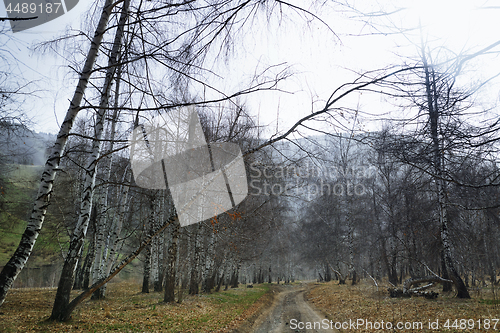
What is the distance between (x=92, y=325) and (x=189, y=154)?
221 inches

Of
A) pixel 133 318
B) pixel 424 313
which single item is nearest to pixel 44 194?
pixel 133 318

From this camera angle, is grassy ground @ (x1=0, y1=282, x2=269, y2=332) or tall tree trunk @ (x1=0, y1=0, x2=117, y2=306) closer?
tall tree trunk @ (x1=0, y1=0, x2=117, y2=306)

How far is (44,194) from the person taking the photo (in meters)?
2.92

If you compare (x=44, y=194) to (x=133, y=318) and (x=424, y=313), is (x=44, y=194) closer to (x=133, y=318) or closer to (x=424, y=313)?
(x=133, y=318)

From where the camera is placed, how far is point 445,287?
10891 mm

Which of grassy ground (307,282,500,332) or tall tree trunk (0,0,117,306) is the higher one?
tall tree trunk (0,0,117,306)

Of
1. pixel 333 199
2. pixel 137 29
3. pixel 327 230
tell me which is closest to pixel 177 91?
pixel 137 29

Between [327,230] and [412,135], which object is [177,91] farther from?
[327,230]

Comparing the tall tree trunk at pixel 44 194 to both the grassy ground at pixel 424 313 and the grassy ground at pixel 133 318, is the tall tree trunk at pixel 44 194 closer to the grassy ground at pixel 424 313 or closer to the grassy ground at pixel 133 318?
the grassy ground at pixel 133 318

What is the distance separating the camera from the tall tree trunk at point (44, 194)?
2.71 m

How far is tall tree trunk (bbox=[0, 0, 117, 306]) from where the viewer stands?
107 inches

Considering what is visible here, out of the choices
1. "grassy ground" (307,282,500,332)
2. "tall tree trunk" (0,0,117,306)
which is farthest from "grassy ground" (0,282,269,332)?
"grassy ground" (307,282,500,332)

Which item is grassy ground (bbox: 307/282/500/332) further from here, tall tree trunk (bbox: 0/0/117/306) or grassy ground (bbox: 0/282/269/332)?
tall tree trunk (bbox: 0/0/117/306)

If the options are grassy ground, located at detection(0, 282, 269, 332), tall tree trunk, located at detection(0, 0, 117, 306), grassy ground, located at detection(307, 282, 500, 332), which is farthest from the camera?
grassy ground, located at detection(307, 282, 500, 332)
